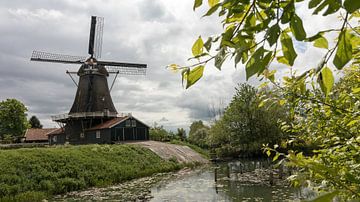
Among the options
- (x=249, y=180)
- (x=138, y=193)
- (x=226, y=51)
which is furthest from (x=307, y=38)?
(x=249, y=180)

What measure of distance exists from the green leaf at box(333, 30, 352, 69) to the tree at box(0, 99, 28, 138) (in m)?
59.9

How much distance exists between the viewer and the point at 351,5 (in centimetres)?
67

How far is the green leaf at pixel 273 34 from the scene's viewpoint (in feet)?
2.69

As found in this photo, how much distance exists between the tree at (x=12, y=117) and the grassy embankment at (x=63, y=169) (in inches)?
1379

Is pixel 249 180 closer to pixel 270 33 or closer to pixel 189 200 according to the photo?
pixel 189 200

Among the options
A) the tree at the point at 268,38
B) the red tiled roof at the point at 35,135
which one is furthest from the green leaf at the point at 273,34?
the red tiled roof at the point at 35,135

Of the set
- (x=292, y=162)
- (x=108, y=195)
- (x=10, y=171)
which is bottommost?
(x=108, y=195)

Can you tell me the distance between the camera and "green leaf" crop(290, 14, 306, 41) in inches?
30.7

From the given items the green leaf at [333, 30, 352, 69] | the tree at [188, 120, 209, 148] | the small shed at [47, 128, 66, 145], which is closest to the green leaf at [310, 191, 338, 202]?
the green leaf at [333, 30, 352, 69]

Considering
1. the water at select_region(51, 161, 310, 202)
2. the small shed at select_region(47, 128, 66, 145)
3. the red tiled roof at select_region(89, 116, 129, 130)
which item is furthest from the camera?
the small shed at select_region(47, 128, 66, 145)

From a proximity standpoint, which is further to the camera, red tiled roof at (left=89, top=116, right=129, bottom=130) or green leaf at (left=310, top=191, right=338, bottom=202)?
red tiled roof at (left=89, top=116, right=129, bottom=130)

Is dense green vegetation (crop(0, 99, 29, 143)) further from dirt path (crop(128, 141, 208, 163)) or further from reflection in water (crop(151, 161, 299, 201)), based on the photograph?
reflection in water (crop(151, 161, 299, 201))

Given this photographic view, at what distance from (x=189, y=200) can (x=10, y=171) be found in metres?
10.7

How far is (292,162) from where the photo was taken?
1.05 metres
